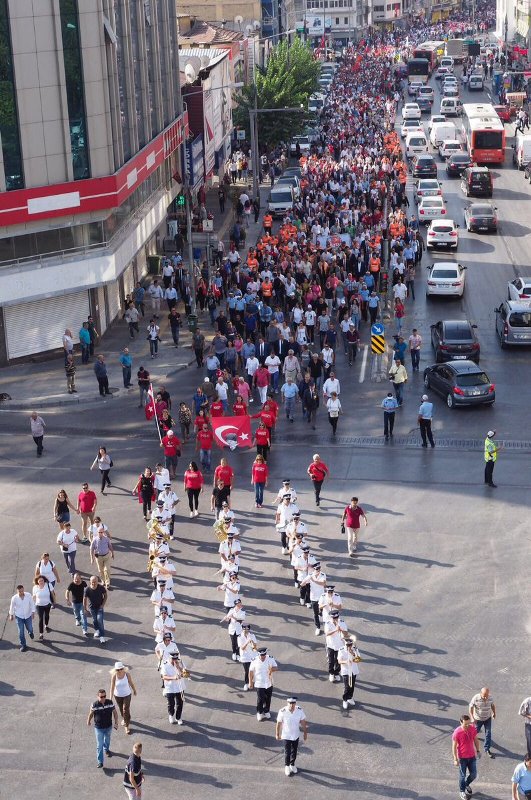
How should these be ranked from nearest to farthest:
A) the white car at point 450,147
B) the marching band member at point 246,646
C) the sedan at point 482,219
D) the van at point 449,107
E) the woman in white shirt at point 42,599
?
the marching band member at point 246,646
the woman in white shirt at point 42,599
the sedan at point 482,219
the white car at point 450,147
the van at point 449,107

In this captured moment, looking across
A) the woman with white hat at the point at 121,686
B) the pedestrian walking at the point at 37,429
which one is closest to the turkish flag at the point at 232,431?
the pedestrian walking at the point at 37,429

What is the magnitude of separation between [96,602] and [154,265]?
28.8m

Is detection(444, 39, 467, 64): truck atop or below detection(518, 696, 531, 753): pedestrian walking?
atop

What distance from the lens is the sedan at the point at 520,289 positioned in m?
41.2

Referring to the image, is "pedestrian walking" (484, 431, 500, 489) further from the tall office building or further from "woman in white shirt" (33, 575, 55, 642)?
the tall office building

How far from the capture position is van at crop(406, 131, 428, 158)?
75062 mm

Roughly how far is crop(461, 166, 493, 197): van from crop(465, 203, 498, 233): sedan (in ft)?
24.2

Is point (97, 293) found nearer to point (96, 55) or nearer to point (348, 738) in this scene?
point (96, 55)

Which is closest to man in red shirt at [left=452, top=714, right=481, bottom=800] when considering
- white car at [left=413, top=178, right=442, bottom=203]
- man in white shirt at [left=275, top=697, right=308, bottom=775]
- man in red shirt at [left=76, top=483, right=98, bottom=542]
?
man in white shirt at [left=275, top=697, right=308, bottom=775]

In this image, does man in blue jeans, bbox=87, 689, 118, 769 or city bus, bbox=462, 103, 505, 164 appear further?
city bus, bbox=462, 103, 505, 164

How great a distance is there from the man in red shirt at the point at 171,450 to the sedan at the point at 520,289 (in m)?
15.4

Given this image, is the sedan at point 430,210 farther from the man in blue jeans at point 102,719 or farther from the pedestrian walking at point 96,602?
the man in blue jeans at point 102,719

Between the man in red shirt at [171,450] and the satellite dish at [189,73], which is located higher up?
the satellite dish at [189,73]

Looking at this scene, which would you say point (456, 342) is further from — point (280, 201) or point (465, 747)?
point (280, 201)
